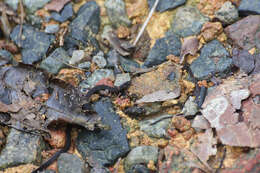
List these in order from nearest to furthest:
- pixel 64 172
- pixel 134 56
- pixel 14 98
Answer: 1. pixel 64 172
2. pixel 14 98
3. pixel 134 56

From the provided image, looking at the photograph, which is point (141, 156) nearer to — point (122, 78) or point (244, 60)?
point (122, 78)

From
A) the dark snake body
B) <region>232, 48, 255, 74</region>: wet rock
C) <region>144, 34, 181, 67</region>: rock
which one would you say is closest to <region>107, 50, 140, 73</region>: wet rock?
<region>144, 34, 181, 67</region>: rock

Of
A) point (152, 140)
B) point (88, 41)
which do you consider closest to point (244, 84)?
point (152, 140)

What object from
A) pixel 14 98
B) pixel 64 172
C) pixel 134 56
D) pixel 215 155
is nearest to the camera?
pixel 215 155

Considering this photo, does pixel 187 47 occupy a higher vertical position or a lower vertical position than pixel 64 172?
higher

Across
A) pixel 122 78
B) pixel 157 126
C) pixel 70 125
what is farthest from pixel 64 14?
pixel 157 126

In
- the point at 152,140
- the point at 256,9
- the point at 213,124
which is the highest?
the point at 256,9

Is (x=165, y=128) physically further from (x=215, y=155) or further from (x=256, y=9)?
(x=256, y=9)

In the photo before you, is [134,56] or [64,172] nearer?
[64,172]
